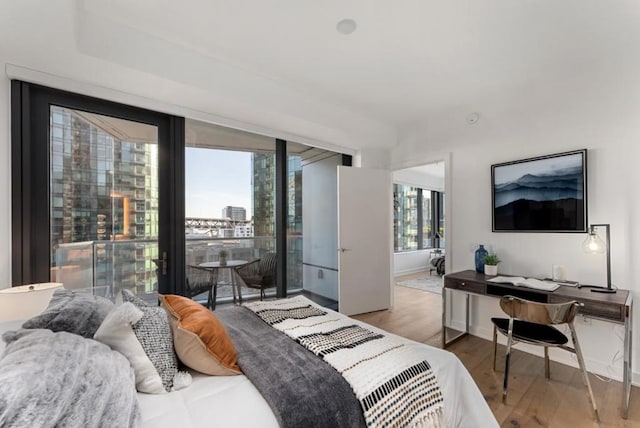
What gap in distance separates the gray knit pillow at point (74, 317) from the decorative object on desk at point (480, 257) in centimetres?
318

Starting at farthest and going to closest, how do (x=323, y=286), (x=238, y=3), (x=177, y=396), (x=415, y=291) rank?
(x=415, y=291), (x=323, y=286), (x=238, y=3), (x=177, y=396)

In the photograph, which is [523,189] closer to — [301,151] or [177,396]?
[301,151]

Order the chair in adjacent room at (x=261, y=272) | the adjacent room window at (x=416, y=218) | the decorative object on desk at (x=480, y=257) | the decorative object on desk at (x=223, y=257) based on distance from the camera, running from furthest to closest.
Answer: the adjacent room window at (x=416, y=218) < the chair in adjacent room at (x=261, y=272) < the decorative object on desk at (x=223, y=257) < the decorative object on desk at (x=480, y=257)

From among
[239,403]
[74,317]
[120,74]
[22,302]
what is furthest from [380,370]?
[120,74]

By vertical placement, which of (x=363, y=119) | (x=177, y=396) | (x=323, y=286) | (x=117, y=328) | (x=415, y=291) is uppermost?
(x=363, y=119)

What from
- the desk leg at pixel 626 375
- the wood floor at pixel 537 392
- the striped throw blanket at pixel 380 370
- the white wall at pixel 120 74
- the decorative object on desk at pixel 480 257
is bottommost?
the wood floor at pixel 537 392

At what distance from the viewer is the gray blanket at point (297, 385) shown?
41.9 inches

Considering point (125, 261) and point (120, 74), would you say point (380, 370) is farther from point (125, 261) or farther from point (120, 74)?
point (120, 74)

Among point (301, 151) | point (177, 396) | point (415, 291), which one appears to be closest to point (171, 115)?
point (301, 151)

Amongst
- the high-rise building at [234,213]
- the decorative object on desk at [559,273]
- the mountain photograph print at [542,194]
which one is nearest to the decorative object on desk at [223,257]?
the high-rise building at [234,213]

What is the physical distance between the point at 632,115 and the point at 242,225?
364 cm

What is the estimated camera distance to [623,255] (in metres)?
2.28

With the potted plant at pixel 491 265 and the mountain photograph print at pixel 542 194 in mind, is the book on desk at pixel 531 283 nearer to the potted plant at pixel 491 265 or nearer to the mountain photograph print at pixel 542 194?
the potted plant at pixel 491 265

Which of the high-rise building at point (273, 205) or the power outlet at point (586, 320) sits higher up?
the high-rise building at point (273, 205)
